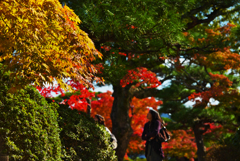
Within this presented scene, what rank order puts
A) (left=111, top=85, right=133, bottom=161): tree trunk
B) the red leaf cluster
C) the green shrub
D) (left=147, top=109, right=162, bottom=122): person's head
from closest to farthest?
1. the green shrub
2. (left=147, top=109, right=162, bottom=122): person's head
3. the red leaf cluster
4. (left=111, top=85, right=133, bottom=161): tree trunk

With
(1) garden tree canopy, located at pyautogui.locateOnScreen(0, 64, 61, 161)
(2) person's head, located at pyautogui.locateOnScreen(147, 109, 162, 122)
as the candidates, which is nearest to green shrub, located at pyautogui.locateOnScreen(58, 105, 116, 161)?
(1) garden tree canopy, located at pyautogui.locateOnScreen(0, 64, 61, 161)

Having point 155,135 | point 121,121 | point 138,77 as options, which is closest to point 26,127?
point 155,135

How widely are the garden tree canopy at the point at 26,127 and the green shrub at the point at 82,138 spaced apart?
630mm

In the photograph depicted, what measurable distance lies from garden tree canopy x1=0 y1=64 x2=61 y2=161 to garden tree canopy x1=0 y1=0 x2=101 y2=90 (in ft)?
1.83

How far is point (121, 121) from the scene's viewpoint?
41.0 feet

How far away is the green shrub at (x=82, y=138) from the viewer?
5430 millimetres

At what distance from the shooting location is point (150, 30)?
6410 millimetres

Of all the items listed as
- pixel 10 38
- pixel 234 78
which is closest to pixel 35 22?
pixel 10 38

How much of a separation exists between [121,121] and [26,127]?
8531 millimetres

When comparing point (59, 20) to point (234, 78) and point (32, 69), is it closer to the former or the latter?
point (32, 69)

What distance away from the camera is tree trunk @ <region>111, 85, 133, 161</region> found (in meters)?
12.1

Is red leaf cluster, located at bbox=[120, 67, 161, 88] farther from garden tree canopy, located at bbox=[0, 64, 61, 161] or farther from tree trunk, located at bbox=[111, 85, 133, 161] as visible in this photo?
garden tree canopy, located at bbox=[0, 64, 61, 161]

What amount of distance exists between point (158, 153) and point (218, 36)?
6.89 metres

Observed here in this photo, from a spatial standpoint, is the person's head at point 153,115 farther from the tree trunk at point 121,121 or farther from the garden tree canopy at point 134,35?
the tree trunk at point 121,121
